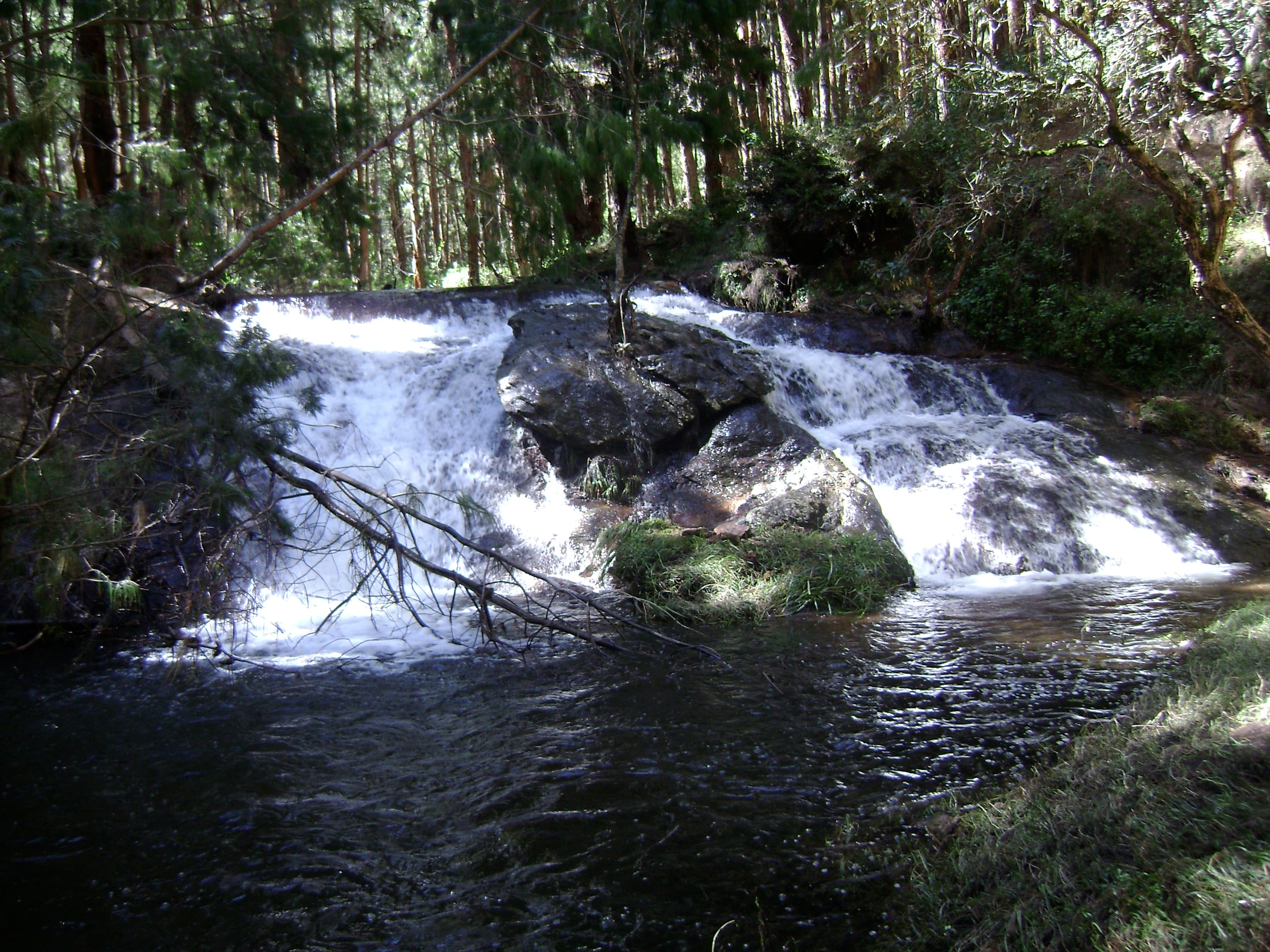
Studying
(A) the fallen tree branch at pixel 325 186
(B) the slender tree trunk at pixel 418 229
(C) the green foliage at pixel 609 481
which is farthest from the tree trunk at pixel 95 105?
(B) the slender tree trunk at pixel 418 229

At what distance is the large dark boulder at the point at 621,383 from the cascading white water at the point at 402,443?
712 millimetres

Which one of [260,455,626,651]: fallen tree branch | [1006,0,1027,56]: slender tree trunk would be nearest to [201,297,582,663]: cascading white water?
[260,455,626,651]: fallen tree branch

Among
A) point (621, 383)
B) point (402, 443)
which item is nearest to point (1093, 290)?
point (621, 383)

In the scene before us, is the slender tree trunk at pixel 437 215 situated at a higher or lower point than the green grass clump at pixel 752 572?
higher

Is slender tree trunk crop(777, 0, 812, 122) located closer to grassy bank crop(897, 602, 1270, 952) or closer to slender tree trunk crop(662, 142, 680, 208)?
slender tree trunk crop(662, 142, 680, 208)

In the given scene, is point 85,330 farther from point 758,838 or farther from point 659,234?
point 659,234

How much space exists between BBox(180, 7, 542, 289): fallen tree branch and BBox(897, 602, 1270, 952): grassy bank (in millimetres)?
4200

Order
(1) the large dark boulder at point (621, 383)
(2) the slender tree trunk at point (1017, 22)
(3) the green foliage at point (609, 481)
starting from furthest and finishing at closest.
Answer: (2) the slender tree trunk at point (1017, 22), (1) the large dark boulder at point (621, 383), (3) the green foliage at point (609, 481)

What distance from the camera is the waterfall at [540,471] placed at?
7867 mm

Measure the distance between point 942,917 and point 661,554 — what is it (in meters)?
5.38

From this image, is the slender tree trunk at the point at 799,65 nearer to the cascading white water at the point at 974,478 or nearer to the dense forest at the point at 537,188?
the dense forest at the point at 537,188

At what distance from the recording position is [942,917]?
276 centimetres

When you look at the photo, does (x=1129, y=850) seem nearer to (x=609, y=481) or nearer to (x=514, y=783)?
(x=514, y=783)

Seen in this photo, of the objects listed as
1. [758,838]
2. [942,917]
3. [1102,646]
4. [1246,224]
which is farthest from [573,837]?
[1246,224]
